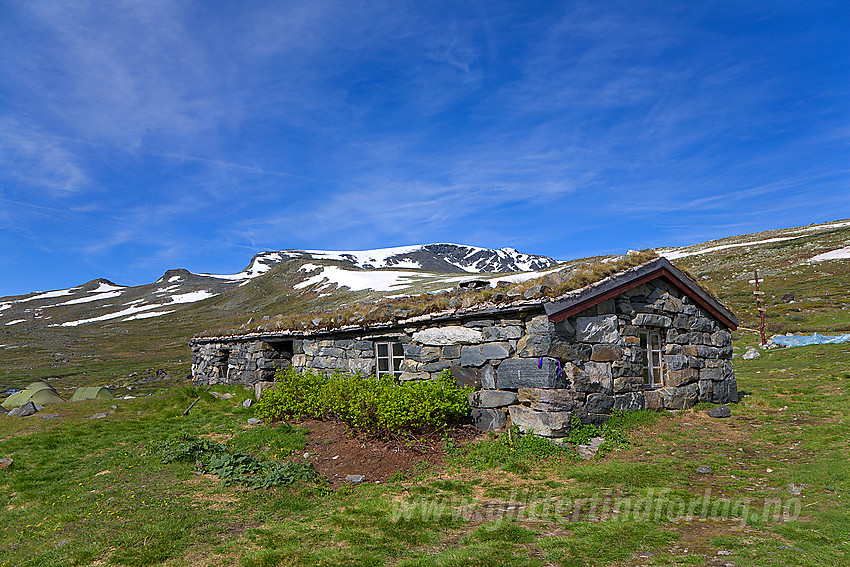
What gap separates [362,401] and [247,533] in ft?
13.7

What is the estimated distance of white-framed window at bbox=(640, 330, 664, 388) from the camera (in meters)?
11.6

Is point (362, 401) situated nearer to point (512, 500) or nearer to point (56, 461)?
point (512, 500)

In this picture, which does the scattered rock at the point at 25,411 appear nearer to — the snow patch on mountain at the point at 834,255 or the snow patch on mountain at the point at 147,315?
the snow patch on mountain at the point at 834,255

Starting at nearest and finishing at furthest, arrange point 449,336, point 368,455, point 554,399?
point 368,455, point 554,399, point 449,336

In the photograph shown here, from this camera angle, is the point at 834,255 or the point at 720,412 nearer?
the point at 720,412

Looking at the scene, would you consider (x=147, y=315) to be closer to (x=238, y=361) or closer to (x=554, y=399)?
(x=238, y=361)

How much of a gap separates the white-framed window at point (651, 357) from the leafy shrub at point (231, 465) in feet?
26.4

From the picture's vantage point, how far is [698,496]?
690 cm

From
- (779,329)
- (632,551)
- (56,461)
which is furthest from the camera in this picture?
(779,329)

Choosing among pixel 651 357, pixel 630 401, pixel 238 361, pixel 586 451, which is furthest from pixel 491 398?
pixel 238 361

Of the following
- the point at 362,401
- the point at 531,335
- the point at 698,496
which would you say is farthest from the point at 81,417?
the point at 698,496

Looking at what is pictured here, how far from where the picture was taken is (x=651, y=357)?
11.8m

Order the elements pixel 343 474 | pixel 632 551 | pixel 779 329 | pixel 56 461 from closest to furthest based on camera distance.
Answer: pixel 632 551
pixel 343 474
pixel 56 461
pixel 779 329

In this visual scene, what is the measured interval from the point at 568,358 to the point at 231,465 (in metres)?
6.86
